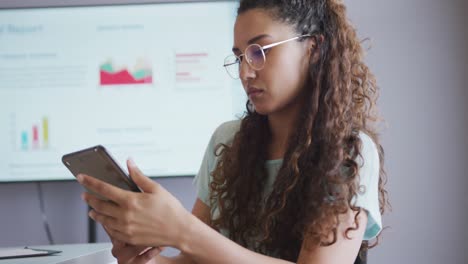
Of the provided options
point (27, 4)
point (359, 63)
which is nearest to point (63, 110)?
point (27, 4)

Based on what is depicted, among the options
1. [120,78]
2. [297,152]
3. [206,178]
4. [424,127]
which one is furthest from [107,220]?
[424,127]

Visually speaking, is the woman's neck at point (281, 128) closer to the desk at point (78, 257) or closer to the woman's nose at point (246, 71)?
the woman's nose at point (246, 71)

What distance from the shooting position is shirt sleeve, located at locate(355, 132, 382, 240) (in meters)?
1.19

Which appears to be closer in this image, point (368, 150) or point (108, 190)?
point (108, 190)

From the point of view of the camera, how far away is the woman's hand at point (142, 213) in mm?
922

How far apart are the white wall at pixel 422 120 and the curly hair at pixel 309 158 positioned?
40.7 inches

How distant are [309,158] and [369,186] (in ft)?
0.42

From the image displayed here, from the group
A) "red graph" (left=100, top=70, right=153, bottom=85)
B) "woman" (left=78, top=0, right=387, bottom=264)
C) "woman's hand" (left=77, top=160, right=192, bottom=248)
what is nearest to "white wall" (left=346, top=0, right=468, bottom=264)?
"red graph" (left=100, top=70, right=153, bottom=85)

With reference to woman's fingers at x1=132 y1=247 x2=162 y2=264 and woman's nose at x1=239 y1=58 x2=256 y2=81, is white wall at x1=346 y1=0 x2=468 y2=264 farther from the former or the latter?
woman's fingers at x1=132 y1=247 x2=162 y2=264

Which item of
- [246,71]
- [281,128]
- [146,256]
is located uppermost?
[246,71]

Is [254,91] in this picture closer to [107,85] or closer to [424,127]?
[107,85]

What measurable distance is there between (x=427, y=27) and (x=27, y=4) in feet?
5.17

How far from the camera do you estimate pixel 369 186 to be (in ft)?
3.99

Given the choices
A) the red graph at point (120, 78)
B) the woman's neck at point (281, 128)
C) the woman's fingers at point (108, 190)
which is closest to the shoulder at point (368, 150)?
the woman's neck at point (281, 128)
